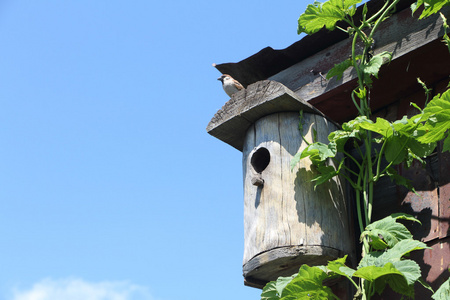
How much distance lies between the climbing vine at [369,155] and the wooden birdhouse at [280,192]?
5.4 inches

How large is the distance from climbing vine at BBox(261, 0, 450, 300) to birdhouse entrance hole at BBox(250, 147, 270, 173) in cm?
41

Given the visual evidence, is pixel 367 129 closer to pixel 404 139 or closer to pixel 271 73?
pixel 404 139

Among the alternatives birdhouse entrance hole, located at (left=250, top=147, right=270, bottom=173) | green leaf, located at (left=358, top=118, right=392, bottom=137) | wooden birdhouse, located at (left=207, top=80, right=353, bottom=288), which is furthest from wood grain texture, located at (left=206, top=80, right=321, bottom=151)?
green leaf, located at (left=358, top=118, right=392, bottom=137)

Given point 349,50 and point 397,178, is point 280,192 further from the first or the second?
point 349,50

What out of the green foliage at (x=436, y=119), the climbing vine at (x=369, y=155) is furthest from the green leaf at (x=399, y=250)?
the green foliage at (x=436, y=119)

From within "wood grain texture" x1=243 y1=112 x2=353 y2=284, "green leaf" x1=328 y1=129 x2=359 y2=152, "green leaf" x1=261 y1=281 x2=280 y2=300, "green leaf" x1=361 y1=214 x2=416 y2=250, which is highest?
"green leaf" x1=328 y1=129 x2=359 y2=152

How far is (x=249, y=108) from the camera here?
179 inches

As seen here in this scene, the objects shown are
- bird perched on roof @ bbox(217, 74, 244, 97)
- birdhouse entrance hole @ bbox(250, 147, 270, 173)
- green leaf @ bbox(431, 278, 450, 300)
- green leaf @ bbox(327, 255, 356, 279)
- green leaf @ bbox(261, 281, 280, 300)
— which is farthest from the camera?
bird perched on roof @ bbox(217, 74, 244, 97)

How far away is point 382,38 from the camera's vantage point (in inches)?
181

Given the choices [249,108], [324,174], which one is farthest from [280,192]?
[249,108]

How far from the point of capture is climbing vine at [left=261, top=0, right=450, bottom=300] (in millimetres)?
3506

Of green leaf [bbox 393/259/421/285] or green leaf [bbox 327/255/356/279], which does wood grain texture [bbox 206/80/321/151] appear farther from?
green leaf [bbox 393/259/421/285]

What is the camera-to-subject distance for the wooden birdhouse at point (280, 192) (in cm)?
409

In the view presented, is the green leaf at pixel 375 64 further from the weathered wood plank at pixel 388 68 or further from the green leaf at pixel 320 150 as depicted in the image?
the green leaf at pixel 320 150
